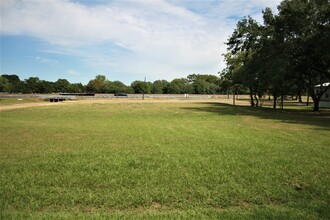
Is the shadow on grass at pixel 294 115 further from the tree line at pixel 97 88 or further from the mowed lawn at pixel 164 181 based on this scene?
the tree line at pixel 97 88

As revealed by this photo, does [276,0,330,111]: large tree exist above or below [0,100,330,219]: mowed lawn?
above

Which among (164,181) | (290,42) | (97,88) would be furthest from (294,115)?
(97,88)

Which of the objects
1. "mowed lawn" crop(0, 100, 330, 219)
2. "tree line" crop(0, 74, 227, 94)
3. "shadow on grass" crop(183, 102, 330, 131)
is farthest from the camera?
"tree line" crop(0, 74, 227, 94)

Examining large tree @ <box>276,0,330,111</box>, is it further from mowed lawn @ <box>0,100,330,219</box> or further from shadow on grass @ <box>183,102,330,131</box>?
mowed lawn @ <box>0,100,330,219</box>

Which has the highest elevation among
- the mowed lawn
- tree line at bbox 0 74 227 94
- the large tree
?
the large tree

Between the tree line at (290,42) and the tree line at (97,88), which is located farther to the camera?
the tree line at (97,88)

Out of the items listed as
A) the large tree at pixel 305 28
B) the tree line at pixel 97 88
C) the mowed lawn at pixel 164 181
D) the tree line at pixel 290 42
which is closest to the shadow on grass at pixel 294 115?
the tree line at pixel 290 42

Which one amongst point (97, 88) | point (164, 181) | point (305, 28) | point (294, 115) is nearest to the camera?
point (164, 181)

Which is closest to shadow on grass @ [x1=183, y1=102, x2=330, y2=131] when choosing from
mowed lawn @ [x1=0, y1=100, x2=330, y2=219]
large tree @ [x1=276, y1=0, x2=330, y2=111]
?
large tree @ [x1=276, y1=0, x2=330, y2=111]

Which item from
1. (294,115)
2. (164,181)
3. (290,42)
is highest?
(290,42)

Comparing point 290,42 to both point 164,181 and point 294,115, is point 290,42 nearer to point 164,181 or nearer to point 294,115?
point 294,115

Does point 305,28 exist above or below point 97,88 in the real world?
above

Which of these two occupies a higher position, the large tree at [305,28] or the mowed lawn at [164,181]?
the large tree at [305,28]

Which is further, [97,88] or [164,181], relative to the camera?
[97,88]
